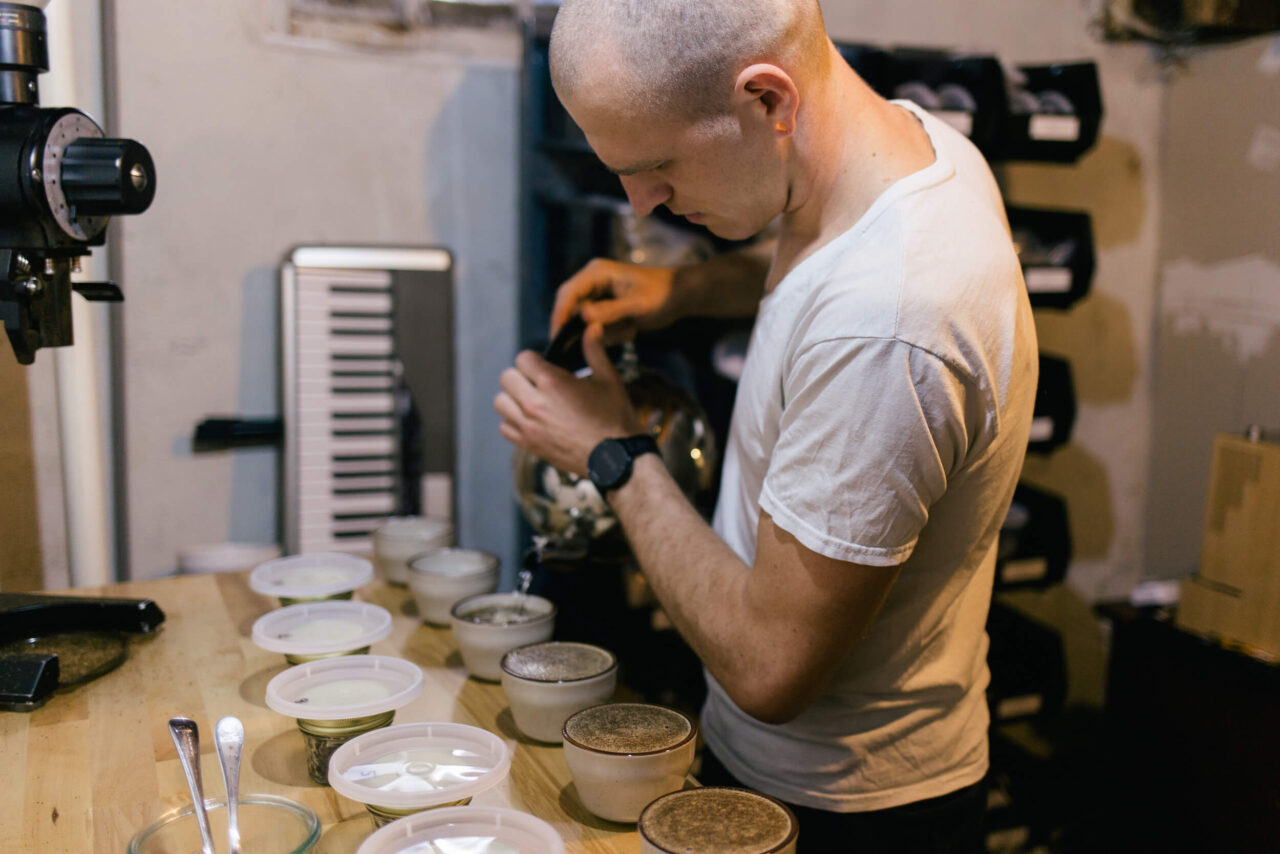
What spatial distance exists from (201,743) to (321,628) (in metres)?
0.22

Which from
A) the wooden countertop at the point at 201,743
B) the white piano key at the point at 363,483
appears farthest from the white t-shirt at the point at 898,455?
the white piano key at the point at 363,483

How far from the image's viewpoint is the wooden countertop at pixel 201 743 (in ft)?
3.38

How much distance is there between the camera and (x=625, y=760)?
990 millimetres

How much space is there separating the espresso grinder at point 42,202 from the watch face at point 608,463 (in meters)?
0.67

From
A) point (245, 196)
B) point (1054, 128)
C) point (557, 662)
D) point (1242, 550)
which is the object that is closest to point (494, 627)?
point (557, 662)

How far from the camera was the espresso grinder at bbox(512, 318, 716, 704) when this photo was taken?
1524mm

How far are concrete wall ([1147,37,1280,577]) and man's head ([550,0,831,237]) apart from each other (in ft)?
6.36

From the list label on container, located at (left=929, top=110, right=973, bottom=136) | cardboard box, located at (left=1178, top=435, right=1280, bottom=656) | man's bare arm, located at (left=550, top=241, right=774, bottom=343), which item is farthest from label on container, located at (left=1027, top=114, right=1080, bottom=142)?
man's bare arm, located at (left=550, top=241, right=774, bottom=343)

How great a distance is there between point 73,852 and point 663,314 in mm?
1105

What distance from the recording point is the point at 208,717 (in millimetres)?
1260

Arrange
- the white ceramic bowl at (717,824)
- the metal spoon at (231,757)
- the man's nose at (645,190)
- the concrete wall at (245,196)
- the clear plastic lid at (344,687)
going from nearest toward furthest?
1. the white ceramic bowl at (717,824)
2. the metal spoon at (231,757)
3. the clear plastic lid at (344,687)
4. the man's nose at (645,190)
5. the concrete wall at (245,196)

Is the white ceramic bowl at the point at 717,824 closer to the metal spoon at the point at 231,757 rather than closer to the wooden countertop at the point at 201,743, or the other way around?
the wooden countertop at the point at 201,743

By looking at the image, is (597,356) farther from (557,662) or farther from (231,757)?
(231,757)

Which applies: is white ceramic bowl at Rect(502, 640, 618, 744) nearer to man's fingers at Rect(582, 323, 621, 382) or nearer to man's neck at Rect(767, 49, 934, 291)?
man's fingers at Rect(582, 323, 621, 382)
